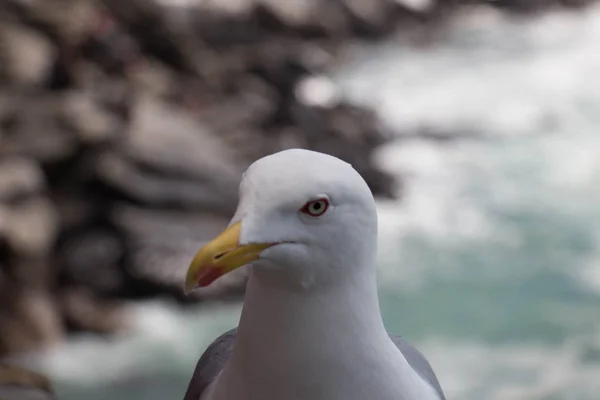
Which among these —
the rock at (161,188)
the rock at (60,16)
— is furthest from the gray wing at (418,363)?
the rock at (60,16)

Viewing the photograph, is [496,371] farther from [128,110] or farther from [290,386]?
[290,386]

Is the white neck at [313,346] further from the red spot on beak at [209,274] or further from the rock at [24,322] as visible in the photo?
the rock at [24,322]

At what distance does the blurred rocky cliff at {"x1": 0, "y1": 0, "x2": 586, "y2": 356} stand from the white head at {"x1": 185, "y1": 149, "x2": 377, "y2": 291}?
1688 mm

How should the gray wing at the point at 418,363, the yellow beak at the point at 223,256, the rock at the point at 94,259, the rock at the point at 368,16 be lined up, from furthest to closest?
the rock at the point at 368,16 < the rock at the point at 94,259 < the gray wing at the point at 418,363 < the yellow beak at the point at 223,256

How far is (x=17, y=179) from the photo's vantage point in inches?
89.5

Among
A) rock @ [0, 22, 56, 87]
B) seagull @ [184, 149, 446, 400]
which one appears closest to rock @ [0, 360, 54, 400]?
seagull @ [184, 149, 446, 400]

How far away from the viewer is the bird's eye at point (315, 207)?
625 mm

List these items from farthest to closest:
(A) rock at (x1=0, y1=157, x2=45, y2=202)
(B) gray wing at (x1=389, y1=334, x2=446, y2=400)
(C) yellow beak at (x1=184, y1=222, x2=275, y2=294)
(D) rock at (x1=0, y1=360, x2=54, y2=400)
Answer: (A) rock at (x1=0, y1=157, x2=45, y2=202) < (D) rock at (x1=0, y1=360, x2=54, y2=400) < (B) gray wing at (x1=389, y1=334, x2=446, y2=400) < (C) yellow beak at (x1=184, y1=222, x2=275, y2=294)

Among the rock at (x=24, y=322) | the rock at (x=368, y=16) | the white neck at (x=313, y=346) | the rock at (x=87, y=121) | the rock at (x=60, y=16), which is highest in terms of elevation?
the rock at (x=368, y=16)

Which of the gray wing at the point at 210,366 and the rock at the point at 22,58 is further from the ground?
the rock at the point at 22,58

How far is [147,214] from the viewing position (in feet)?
8.35

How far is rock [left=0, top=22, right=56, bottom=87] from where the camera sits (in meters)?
2.63

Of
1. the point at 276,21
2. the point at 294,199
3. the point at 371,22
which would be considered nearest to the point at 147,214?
the point at 294,199

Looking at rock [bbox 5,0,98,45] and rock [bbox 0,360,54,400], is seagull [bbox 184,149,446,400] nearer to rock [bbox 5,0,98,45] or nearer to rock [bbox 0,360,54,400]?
rock [bbox 0,360,54,400]
